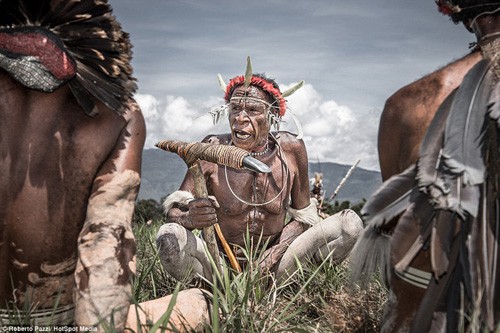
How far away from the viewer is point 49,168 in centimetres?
214

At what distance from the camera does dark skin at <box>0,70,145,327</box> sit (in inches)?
84.0

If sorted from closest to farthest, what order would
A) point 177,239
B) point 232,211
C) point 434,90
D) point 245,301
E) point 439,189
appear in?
point 439,189, point 434,90, point 245,301, point 177,239, point 232,211

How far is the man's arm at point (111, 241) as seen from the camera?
1.95 m

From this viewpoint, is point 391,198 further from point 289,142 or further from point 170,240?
point 289,142

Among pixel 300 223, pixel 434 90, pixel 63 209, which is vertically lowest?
pixel 300 223

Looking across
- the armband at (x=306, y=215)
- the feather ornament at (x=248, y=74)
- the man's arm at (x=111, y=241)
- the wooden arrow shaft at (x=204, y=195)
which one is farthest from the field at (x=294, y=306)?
the feather ornament at (x=248, y=74)

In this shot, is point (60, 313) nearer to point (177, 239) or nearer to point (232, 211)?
point (177, 239)

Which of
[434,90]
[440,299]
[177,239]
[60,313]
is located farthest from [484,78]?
[177,239]

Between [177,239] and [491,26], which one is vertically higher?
[491,26]

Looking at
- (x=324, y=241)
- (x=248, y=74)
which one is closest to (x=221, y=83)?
(x=248, y=74)

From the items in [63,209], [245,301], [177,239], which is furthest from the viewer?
[177,239]

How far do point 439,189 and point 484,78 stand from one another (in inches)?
17.9

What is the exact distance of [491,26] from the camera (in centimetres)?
227

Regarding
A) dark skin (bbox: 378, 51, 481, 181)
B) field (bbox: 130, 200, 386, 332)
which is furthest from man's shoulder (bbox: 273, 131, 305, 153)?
dark skin (bbox: 378, 51, 481, 181)
